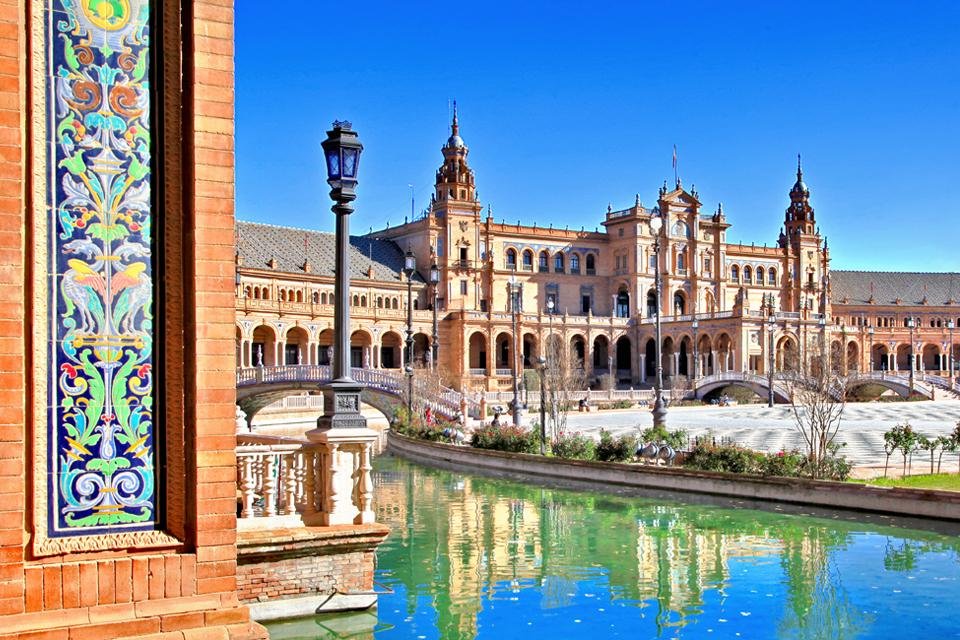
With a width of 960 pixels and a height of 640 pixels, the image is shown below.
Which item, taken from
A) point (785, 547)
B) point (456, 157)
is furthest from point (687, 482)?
point (456, 157)

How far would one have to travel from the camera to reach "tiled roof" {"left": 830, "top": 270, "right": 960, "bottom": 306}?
4092 inches

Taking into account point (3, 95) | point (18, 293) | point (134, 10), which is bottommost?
point (18, 293)

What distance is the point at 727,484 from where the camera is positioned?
20.6m

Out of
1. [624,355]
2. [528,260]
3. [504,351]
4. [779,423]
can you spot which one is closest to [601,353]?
[624,355]

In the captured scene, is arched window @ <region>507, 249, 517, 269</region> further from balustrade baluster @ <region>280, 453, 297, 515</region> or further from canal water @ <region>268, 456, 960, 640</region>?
balustrade baluster @ <region>280, 453, 297, 515</region>

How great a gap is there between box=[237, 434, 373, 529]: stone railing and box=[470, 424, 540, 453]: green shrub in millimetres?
18122

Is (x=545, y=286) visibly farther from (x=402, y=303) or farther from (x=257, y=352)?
(x=257, y=352)

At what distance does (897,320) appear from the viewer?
102562mm

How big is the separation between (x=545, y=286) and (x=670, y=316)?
36.9 ft

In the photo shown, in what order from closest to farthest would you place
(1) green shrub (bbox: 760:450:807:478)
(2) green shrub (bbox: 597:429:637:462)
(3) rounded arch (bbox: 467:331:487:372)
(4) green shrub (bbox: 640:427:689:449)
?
(1) green shrub (bbox: 760:450:807:478) < (4) green shrub (bbox: 640:427:689:449) < (2) green shrub (bbox: 597:429:637:462) < (3) rounded arch (bbox: 467:331:487:372)

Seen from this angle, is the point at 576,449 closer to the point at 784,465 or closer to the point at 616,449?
the point at 616,449

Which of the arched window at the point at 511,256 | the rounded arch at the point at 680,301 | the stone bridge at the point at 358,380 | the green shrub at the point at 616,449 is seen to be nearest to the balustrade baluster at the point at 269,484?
the green shrub at the point at 616,449

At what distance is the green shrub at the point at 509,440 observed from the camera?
2814cm

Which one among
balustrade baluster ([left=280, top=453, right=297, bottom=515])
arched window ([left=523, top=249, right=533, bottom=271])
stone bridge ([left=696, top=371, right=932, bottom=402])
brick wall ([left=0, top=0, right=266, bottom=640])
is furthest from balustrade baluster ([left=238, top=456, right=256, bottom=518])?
arched window ([left=523, top=249, right=533, bottom=271])
